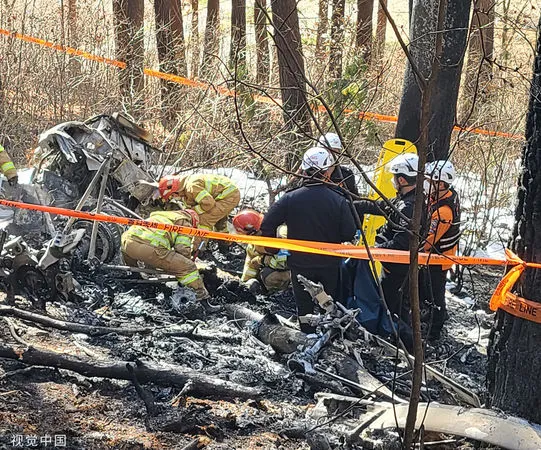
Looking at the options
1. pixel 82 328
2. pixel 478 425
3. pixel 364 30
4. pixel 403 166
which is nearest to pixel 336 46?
pixel 364 30

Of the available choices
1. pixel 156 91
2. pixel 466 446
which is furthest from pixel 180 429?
pixel 156 91

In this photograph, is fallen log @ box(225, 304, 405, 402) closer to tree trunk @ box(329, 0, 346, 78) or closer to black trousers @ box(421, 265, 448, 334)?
black trousers @ box(421, 265, 448, 334)

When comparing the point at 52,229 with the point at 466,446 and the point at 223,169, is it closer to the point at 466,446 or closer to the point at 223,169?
the point at 223,169

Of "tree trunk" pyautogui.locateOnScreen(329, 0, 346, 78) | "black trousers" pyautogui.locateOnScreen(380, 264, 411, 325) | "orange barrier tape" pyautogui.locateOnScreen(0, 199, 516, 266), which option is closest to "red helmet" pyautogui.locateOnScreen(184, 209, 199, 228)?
"orange barrier tape" pyautogui.locateOnScreen(0, 199, 516, 266)

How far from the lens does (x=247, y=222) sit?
7.73 meters

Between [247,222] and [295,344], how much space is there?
249 centimetres

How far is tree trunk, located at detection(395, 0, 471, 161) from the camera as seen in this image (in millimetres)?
7754

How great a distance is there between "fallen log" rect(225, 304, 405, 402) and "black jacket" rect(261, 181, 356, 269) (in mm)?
683

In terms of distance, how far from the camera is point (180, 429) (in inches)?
161

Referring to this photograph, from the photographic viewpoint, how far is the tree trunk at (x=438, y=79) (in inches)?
305

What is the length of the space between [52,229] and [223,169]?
357cm

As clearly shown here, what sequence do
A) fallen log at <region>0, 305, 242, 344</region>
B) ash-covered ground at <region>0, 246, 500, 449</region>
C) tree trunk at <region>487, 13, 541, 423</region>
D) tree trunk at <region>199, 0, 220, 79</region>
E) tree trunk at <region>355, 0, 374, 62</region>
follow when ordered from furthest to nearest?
tree trunk at <region>355, 0, 374, 62</region> < tree trunk at <region>199, 0, 220, 79</region> < fallen log at <region>0, 305, 242, 344</region> < ash-covered ground at <region>0, 246, 500, 449</region> < tree trunk at <region>487, 13, 541, 423</region>

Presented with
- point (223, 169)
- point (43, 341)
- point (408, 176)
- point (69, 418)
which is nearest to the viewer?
point (69, 418)

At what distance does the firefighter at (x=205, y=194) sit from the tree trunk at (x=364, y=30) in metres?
4.44
